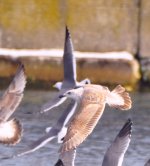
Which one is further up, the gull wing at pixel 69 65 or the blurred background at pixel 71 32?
the gull wing at pixel 69 65

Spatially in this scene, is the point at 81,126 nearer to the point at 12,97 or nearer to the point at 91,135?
the point at 12,97

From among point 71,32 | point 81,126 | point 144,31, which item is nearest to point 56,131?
point 81,126

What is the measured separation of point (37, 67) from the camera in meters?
13.4

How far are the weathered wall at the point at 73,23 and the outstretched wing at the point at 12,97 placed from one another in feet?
18.5

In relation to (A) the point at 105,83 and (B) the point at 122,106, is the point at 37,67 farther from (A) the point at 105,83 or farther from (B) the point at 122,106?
(B) the point at 122,106

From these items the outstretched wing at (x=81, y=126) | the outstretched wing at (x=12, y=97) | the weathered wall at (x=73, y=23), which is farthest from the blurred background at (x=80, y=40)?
the outstretched wing at (x=81, y=126)

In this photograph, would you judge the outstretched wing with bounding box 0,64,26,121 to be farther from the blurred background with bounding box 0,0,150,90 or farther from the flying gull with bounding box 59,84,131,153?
the blurred background with bounding box 0,0,150,90

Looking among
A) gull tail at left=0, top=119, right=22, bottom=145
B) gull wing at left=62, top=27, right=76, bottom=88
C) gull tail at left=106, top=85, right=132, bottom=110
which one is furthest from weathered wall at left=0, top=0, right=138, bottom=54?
gull tail at left=0, top=119, right=22, bottom=145

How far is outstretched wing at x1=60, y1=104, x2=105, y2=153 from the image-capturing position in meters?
6.90

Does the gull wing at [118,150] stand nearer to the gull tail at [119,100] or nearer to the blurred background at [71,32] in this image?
the gull tail at [119,100]

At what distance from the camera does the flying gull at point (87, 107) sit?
695cm

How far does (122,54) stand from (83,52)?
20.1 inches

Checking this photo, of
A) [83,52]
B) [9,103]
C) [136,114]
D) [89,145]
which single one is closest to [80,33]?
[83,52]

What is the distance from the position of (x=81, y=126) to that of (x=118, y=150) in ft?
2.26
